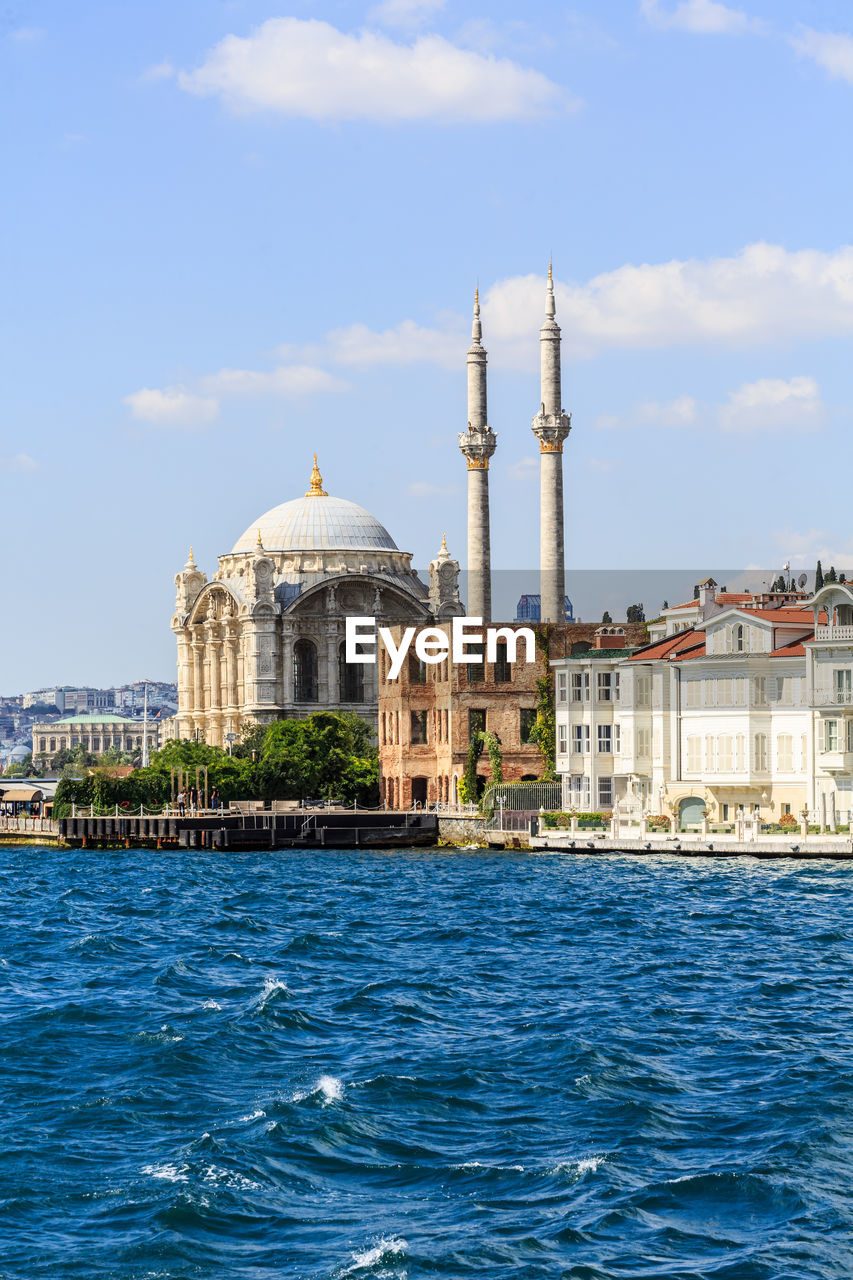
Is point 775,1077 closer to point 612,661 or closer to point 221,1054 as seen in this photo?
point 221,1054

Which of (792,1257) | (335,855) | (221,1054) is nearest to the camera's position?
(792,1257)

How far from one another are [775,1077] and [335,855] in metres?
49.2

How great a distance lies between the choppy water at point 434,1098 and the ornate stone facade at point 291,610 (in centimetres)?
8031

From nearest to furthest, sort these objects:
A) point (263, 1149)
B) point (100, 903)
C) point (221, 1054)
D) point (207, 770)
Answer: point (263, 1149), point (221, 1054), point (100, 903), point (207, 770)

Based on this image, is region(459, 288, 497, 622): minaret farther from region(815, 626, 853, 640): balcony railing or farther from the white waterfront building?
region(815, 626, 853, 640): balcony railing

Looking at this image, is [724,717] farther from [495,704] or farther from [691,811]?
[495,704]

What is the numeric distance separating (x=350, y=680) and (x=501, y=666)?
4730cm

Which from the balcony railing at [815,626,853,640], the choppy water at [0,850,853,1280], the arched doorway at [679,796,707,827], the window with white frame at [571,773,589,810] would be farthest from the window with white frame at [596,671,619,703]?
the choppy water at [0,850,853,1280]

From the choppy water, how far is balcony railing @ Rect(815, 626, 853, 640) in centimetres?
1872

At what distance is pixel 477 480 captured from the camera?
97562mm

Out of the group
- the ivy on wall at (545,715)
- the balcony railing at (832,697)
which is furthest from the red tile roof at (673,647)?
the ivy on wall at (545,715)

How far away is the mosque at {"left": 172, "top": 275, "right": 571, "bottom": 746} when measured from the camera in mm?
124938

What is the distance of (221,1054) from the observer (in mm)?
26719

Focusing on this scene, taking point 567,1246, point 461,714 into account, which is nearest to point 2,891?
point 461,714
